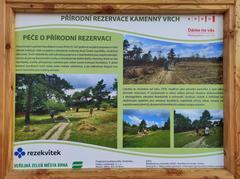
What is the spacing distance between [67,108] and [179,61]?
63 cm

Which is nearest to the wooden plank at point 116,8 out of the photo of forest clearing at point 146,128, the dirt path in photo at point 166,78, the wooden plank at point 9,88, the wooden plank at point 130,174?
the wooden plank at point 9,88

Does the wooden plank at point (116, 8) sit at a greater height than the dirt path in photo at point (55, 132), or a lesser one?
greater

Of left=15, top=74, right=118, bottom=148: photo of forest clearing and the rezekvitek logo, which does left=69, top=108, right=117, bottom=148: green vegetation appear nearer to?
left=15, top=74, right=118, bottom=148: photo of forest clearing

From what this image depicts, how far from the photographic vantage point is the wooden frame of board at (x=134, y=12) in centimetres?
202

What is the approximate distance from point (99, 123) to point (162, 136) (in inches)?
12.9

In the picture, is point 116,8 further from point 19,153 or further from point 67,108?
point 19,153

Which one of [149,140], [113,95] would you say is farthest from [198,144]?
[113,95]

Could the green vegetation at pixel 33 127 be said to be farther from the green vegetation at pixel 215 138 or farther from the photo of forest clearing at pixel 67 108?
the green vegetation at pixel 215 138

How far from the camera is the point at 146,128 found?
82.2 inches

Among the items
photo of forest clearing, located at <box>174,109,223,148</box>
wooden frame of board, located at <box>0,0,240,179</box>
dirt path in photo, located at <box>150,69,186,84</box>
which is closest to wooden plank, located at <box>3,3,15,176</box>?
wooden frame of board, located at <box>0,0,240,179</box>

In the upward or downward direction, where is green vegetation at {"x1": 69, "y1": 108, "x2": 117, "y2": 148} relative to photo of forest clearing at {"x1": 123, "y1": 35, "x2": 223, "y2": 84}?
downward

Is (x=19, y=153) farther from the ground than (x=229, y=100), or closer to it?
closer to it

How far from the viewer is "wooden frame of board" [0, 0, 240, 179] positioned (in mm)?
2020

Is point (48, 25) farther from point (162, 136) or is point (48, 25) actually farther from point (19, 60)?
point (162, 136)
